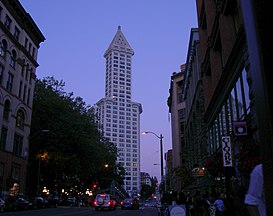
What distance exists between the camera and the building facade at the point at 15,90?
1687 inches

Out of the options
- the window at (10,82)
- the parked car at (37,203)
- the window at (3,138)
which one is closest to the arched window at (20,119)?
the window at (3,138)

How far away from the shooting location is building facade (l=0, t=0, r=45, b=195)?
4284cm

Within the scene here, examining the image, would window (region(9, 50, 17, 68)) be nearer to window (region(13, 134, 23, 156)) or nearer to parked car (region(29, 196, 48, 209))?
window (region(13, 134, 23, 156))

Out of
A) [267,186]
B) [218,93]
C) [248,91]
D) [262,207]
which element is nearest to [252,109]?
[248,91]

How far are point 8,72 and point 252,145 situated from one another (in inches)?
1566

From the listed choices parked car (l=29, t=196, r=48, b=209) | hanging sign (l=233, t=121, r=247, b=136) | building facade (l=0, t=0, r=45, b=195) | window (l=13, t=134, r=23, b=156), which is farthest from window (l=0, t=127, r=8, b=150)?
hanging sign (l=233, t=121, r=247, b=136)

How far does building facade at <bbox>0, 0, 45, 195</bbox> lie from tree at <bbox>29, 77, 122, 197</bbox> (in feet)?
8.93

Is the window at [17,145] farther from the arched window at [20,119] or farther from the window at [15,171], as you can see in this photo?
the window at [15,171]

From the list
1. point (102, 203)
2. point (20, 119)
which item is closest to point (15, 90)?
point (20, 119)

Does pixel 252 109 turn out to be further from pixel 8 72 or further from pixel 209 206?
pixel 8 72

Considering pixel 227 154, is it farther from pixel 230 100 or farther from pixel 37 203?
pixel 37 203

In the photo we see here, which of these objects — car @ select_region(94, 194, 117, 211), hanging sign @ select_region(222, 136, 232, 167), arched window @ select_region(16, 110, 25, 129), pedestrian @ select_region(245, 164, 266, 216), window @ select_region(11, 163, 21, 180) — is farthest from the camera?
arched window @ select_region(16, 110, 25, 129)

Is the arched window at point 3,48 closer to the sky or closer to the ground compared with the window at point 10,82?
closer to the sky

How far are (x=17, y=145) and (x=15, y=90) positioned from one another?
808cm
